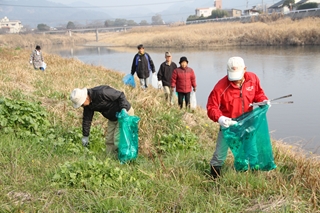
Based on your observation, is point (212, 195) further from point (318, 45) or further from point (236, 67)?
point (318, 45)

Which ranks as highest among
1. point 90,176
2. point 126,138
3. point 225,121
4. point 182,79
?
point 225,121

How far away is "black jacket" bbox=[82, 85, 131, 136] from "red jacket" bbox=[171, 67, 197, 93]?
148 inches

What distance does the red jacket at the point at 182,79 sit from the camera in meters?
8.74

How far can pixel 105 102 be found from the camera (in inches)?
197

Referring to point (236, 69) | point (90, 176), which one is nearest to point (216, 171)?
point (236, 69)

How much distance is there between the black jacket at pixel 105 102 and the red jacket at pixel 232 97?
1387 mm

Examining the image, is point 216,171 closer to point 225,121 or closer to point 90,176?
point 225,121

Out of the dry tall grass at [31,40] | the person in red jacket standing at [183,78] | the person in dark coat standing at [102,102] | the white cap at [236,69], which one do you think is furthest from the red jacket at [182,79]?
the dry tall grass at [31,40]

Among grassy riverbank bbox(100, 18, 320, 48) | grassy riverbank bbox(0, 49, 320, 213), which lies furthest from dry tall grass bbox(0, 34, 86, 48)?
grassy riverbank bbox(0, 49, 320, 213)

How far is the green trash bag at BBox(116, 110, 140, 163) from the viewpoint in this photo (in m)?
4.98

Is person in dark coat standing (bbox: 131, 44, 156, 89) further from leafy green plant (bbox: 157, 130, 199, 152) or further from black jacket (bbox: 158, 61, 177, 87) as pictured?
leafy green plant (bbox: 157, 130, 199, 152)

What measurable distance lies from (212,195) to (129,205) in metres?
0.86

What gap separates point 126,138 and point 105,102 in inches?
21.4

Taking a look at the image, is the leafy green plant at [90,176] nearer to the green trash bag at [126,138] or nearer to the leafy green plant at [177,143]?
the green trash bag at [126,138]
